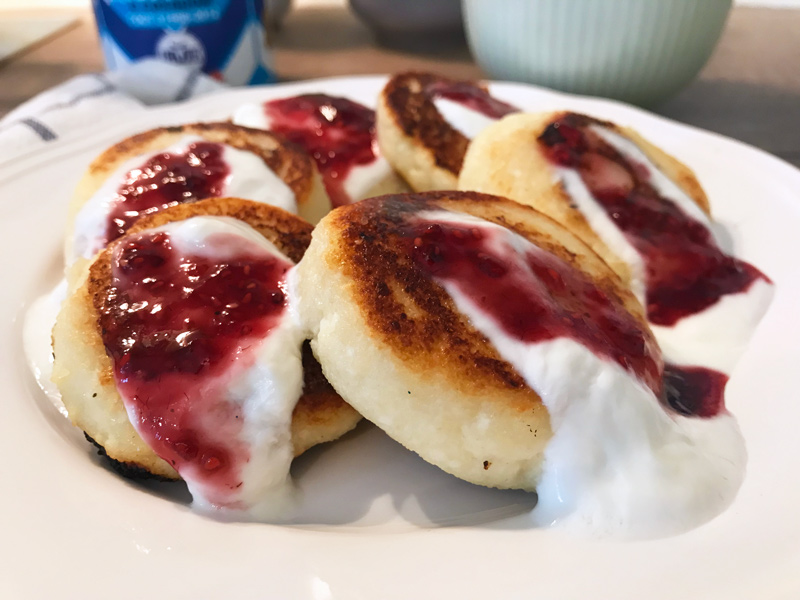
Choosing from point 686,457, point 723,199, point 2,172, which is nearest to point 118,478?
point 686,457

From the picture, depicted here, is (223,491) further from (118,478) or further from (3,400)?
(3,400)

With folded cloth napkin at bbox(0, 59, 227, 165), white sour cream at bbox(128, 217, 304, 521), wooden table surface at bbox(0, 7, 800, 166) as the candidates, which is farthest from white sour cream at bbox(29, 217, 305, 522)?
wooden table surface at bbox(0, 7, 800, 166)

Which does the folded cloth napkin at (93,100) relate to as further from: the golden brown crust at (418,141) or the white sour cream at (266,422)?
the white sour cream at (266,422)

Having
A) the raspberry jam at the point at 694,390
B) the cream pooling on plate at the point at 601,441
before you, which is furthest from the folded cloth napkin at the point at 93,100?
the raspberry jam at the point at 694,390

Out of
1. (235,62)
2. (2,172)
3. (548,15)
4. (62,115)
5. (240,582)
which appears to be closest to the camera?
(240,582)

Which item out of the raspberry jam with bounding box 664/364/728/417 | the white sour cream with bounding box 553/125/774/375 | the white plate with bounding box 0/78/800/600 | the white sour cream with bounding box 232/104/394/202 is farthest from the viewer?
the white sour cream with bounding box 232/104/394/202

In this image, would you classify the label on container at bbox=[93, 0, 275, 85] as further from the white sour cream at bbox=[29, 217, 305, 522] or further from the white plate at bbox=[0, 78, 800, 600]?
the white sour cream at bbox=[29, 217, 305, 522]
